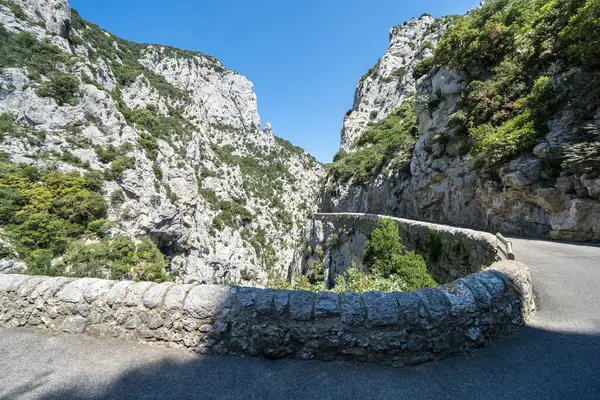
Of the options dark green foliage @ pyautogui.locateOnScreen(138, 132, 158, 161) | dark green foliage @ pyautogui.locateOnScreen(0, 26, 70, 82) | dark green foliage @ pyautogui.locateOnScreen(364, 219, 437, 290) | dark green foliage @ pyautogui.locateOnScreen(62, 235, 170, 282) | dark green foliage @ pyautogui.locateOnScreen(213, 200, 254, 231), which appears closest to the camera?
dark green foliage @ pyautogui.locateOnScreen(364, 219, 437, 290)

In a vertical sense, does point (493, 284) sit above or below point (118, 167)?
below

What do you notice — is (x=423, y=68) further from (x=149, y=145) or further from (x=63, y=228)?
(x=149, y=145)

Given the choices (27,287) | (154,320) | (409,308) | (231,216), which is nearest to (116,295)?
(154,320)

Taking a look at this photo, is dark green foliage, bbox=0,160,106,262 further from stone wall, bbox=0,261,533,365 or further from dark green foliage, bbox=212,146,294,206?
dark green foliage, bbox=212,146,294,206

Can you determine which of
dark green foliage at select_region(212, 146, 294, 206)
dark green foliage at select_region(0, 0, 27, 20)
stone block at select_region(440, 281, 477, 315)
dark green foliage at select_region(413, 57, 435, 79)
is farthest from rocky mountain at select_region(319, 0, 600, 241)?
dark green foliage at select_region(212, 146, 294, 206)

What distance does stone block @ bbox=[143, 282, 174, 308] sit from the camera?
3.23 m

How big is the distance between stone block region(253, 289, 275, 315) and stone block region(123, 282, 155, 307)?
169 cm

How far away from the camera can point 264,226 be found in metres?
62.9

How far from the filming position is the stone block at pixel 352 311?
2895 millimetres

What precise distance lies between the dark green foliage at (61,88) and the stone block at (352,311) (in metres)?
34.7

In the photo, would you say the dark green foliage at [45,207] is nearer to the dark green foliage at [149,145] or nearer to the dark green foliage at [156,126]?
the dark green foliage at [149,145]

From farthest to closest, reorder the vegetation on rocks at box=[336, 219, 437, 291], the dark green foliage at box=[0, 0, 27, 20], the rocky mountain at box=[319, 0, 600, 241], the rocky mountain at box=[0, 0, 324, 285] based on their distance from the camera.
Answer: the dark green foliage at box=[0, 0, 27, 20], the rocky mountain at box=[0, 0, 324, 285], the rocky mountain at box=[319, 0, 600, 241], the vegetation on rocks at box=[336, 219, 437, 291]

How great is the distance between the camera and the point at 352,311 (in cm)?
293

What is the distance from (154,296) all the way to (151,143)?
3670 cm
